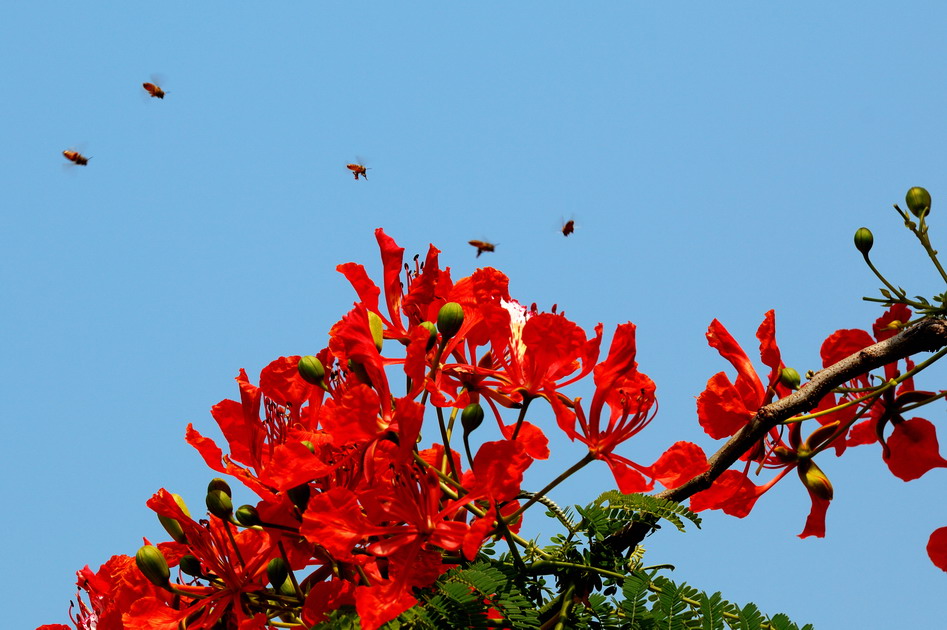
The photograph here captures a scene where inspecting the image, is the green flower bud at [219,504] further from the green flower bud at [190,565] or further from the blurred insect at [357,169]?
the blurred insect at [357,169]

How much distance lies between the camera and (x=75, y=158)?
7.71 m

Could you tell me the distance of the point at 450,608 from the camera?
1919mm

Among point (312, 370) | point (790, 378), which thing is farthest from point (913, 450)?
point (312, 370)

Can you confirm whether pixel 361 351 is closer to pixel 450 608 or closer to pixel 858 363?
pixel 450 608

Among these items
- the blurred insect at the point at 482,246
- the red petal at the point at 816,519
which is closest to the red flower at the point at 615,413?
the red petal at the point at 816,519

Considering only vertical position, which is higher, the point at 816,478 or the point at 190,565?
the point at 816,478

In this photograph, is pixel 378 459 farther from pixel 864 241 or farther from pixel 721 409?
pixel 864 241

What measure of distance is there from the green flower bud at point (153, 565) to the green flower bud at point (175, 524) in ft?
0.37

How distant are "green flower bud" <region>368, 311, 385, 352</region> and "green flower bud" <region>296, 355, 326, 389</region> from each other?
152 mm

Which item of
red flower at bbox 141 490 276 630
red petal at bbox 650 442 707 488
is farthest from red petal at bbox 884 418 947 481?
red flower at bbox 141 490 276 630

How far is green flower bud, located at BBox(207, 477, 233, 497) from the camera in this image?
7.16 feet

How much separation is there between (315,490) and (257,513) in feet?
0.43

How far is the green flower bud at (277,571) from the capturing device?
215 centimetres

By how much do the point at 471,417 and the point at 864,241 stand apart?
972 millimetres
